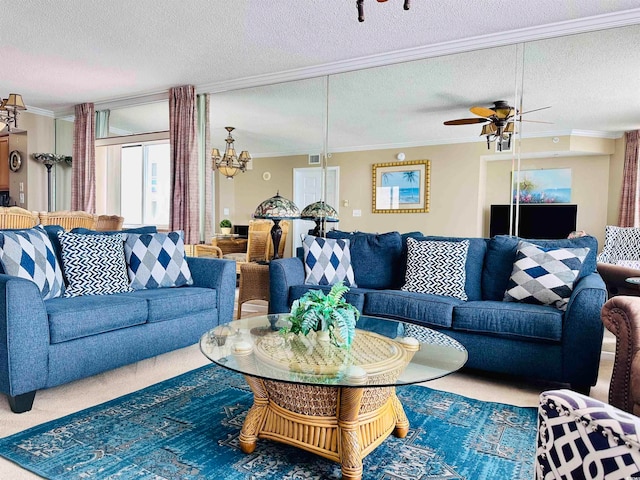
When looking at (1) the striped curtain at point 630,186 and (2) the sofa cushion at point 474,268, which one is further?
(1) the striped curtain at point 630,186

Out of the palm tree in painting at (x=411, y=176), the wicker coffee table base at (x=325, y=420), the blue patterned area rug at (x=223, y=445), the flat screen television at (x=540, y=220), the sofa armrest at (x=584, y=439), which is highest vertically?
the palm tree in painting at (x=411, y=176)

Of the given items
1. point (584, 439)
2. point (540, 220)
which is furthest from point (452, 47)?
point (584, 439)

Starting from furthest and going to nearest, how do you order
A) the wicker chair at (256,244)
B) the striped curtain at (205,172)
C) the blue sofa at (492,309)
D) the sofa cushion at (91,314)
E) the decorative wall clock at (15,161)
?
the decorative wall clock at (15,161), the striped curtain at (205,172), the wicker chair at (256,244), the blue sofa at (492,309), the sofa cushion at (91,314)

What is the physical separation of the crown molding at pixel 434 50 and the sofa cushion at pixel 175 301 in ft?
8.45

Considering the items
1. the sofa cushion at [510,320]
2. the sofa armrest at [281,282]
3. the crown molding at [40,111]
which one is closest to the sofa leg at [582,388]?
the sofa cushion at [510,320]

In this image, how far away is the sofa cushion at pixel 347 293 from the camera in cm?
312

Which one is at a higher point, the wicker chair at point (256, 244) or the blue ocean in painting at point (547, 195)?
the blue ocean in painting at point (547, 195)

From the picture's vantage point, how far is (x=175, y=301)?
295cm

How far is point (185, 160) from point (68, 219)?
1439mm

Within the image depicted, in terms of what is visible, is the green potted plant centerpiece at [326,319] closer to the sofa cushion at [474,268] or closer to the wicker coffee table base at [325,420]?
the wicker coffee table base at [325,420]

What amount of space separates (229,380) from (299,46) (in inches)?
116

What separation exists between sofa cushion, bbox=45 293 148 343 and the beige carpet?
1.07ft

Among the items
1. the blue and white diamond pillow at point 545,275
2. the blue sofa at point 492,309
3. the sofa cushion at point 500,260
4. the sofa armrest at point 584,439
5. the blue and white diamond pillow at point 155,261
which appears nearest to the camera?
the sofa armrest at point 584,439

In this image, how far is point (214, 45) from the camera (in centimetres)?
388
